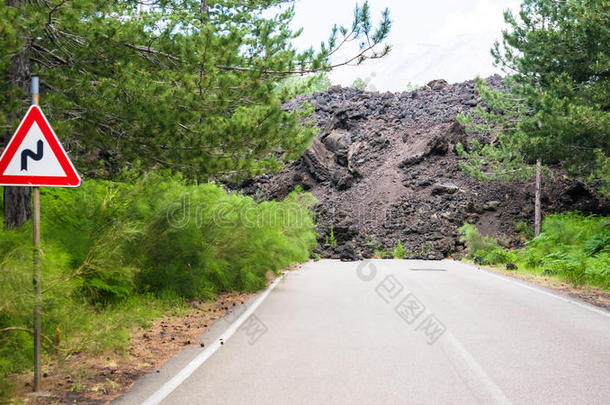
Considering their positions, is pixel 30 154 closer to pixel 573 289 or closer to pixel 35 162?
pixel 35 162

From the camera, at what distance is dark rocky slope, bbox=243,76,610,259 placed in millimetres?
35344

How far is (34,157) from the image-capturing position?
5195 millimetres

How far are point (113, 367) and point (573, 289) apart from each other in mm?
11731

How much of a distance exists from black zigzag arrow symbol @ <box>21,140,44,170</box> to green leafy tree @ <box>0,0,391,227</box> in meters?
2.87

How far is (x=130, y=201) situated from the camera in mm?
8844

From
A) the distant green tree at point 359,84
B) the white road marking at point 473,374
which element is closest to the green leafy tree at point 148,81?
the white road marking at point 473,374

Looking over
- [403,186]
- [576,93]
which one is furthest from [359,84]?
[576,93]

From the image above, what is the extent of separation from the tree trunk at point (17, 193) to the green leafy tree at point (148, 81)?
2 cm

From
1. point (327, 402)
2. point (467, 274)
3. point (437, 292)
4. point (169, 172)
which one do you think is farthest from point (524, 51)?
point (327, 402)

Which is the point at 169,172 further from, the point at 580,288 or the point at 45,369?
the point at 580,288

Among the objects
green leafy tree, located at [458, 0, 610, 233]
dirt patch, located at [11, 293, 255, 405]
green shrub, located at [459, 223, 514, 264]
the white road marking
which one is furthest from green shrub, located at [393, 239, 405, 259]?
the white road marking

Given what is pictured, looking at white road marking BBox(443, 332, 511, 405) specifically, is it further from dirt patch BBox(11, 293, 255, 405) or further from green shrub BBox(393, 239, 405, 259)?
green shrub BBox(393, 239, 405, 259)

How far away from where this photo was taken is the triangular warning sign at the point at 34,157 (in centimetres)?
509

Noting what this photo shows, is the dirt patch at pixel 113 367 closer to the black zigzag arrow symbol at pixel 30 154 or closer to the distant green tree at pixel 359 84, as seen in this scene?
the black zigzag arrow symbol at pixel 30 154
